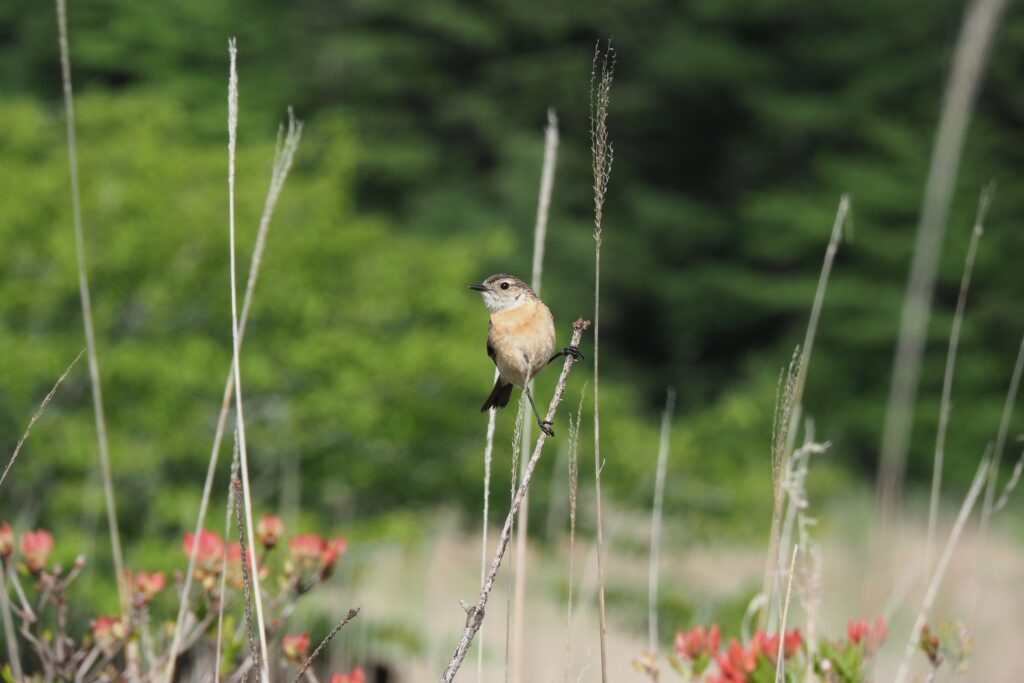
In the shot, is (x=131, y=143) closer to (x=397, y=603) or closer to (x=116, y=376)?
(x=116, y=376)

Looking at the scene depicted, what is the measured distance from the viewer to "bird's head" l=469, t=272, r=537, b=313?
184cm

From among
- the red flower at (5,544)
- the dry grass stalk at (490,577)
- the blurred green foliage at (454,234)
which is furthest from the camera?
the blurred green foliage at (454,234)

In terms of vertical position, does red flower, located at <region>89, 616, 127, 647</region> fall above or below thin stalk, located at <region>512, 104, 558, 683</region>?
below

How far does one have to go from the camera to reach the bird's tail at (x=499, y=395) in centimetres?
179

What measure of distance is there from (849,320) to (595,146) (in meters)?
15.2

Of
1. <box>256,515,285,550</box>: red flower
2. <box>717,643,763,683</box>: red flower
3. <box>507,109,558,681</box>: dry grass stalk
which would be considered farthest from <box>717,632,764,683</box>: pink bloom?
<box>256,515,285,550</box>: red flower

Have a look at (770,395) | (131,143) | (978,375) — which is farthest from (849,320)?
(131,143)

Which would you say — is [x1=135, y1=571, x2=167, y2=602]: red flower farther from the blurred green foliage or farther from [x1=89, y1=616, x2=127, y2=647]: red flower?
the blurred green foliage

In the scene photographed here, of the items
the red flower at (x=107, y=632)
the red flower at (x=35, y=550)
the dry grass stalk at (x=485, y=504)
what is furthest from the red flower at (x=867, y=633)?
the red flower at (x=35, y=550)

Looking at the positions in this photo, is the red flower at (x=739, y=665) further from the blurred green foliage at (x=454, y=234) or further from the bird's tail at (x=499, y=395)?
the blurred green foliage at (x=454, y=234)

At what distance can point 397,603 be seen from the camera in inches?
270

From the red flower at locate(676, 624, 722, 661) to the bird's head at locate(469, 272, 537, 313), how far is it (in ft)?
2.07

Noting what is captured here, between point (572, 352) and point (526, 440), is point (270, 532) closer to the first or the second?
point (526, 440)

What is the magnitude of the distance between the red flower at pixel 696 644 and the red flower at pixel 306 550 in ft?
1.99
